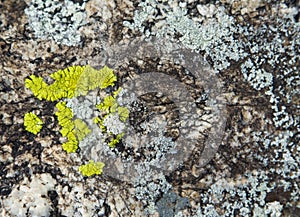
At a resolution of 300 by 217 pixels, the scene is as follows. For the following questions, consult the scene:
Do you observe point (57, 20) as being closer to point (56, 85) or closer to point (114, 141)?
point (56, 85)

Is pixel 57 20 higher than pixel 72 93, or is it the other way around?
pixel 57 20

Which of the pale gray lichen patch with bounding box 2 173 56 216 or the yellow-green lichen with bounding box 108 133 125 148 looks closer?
the pale gray lichen patch with bounding box 2 173 56 216

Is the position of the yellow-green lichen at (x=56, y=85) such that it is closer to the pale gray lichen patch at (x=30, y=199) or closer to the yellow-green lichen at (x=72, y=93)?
the yellow-green lichen at (x=72, y=93)

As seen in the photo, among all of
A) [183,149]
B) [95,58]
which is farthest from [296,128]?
[95,58]

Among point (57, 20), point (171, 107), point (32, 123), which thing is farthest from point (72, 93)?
point (171, 107)

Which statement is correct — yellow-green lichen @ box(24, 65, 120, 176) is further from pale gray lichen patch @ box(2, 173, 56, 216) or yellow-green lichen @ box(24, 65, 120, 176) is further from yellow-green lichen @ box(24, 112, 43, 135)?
pale gray lichen patch @ box(2, 173, 56, 216)

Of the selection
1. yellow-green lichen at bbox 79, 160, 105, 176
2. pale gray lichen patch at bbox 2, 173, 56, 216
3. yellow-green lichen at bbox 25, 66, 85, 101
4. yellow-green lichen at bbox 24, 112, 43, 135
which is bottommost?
pale gray lichen patch at bbox 2, 173, 56, 216

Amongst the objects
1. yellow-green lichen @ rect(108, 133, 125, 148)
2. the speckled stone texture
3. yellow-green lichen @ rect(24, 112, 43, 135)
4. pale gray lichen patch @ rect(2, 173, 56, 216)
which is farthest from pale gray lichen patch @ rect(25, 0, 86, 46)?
pale gray lichen patch @ rect(2, 173, 56, 216)

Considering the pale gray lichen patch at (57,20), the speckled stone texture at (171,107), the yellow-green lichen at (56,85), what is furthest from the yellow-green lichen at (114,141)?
the pale gray lichen patch at (57,20)
